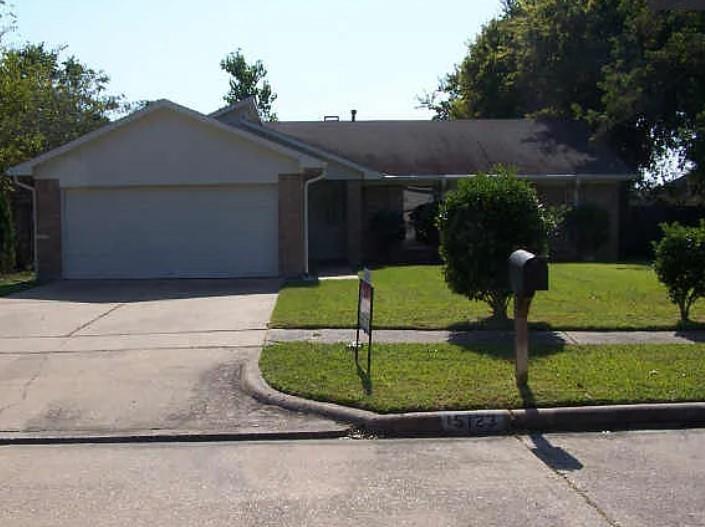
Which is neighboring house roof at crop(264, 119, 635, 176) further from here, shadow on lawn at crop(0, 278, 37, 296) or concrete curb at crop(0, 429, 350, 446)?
concrete curb at crop(0, 429, 350, 446)

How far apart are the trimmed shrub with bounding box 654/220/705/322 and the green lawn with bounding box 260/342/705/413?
5.84ft

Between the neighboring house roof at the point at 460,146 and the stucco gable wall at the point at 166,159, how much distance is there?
655 cm

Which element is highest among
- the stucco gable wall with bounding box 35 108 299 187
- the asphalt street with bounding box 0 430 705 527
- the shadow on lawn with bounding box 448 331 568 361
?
the stucco gable wall with bounding box 35 108 299 187

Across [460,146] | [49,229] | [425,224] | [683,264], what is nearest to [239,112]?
[425,224]

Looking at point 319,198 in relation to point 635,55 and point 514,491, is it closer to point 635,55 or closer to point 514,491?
point 635,55

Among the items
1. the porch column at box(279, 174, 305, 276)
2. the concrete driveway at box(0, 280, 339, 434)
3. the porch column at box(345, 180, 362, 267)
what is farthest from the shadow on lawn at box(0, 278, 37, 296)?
the porch column at box(345, 180, 362, 267)

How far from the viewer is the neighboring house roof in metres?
25.5

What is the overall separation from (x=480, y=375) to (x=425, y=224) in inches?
641

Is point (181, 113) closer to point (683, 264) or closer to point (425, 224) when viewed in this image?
point (425, 224)

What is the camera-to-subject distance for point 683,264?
38.3 ft

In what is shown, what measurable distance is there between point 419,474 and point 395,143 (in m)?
21.7

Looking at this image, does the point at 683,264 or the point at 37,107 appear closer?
the point at 683,264

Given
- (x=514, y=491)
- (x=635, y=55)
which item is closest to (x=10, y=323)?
(x=514, y=491)

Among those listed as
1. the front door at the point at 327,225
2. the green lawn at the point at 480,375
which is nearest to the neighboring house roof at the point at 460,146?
the front door at the point at 327,225
